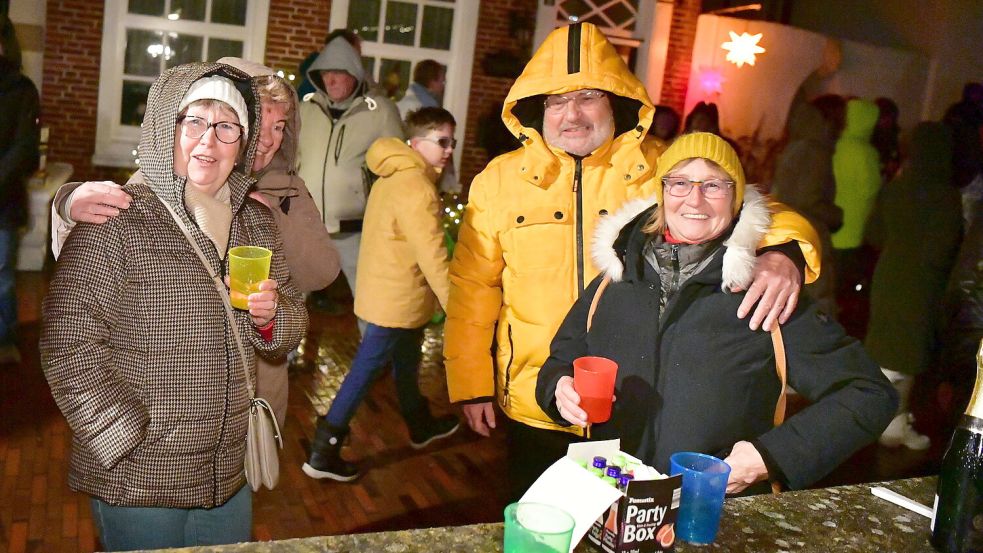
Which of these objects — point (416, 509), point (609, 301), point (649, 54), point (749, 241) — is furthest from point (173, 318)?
point (649, 54)

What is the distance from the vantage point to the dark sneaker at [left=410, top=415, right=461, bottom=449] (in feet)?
14.8

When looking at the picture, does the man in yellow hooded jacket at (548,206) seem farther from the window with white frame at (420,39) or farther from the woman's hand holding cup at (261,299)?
the window with white frame at (420,39)

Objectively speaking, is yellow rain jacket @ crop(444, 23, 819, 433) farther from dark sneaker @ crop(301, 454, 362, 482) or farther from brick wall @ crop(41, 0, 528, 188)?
brick wall @ crop(41, 0, 528, 188)

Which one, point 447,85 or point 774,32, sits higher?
point 774,32

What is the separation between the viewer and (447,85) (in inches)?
390

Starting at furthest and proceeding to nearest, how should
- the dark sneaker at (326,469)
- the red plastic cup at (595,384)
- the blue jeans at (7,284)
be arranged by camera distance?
1. the blue jeans at (7,284)
2. the dark sneaker at (326,469)
3. the red plastic cup at (595,384)

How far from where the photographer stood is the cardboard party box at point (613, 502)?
57.2 inches

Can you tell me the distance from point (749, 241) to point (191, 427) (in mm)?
1281

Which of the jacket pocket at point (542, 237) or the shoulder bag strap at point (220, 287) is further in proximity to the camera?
the jacket pocket at point (542, 237)

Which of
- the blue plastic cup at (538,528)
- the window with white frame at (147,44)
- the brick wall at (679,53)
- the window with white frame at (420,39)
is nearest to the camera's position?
the blue plastic cup at (538,528)

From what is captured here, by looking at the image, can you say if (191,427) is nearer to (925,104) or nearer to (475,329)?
(475,329)

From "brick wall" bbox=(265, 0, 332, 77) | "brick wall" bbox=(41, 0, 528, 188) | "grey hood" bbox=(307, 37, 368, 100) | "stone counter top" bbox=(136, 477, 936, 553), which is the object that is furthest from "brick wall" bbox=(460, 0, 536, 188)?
"stone counter top" bbox=(136, 477, 936, 553)

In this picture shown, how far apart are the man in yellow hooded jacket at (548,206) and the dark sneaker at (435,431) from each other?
5.77 ft

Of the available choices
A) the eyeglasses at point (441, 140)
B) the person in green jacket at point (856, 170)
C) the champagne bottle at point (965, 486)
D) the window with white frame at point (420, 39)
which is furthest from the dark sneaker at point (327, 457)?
the window with white frame at point (420, 39)
